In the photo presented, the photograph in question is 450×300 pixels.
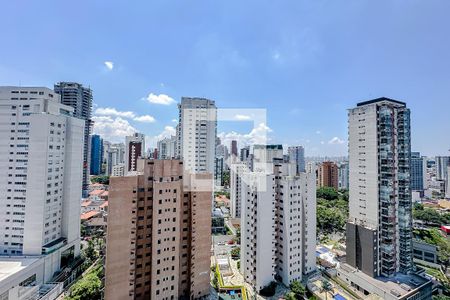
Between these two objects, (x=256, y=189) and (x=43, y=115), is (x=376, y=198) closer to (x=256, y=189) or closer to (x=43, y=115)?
(x=256, y=189)

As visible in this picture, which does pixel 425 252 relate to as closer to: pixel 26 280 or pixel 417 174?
pixel 26 280

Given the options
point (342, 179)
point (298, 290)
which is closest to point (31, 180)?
point (298, 290)

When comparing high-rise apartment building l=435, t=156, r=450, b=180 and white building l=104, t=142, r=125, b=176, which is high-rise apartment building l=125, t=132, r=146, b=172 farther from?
high-rise apartment building l=435, t=156, r=450, b=180

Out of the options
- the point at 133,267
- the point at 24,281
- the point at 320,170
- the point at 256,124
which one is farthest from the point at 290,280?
the point at 320,170

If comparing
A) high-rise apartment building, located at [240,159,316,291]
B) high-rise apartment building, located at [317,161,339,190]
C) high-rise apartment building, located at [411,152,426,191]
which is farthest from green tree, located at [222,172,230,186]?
high-rise apartment building, located at [411,152,426,191]

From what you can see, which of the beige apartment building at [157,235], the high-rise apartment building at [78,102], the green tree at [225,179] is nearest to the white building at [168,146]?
the high-rise apartment building at [78,102]

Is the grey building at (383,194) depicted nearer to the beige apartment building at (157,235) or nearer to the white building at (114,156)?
the beige apartment building at (157,235)
